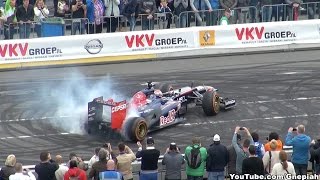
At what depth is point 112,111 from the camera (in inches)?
971

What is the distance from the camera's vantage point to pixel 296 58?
1366 inches

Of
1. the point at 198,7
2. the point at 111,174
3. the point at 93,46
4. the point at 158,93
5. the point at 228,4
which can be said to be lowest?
the point at 111,174

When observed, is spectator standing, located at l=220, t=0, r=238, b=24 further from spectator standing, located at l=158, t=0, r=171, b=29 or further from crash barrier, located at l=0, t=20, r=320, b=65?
spectator standing, located at l=158, t=0, r=171, b=29

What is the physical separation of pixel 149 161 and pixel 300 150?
3.24 m

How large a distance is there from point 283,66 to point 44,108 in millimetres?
9025

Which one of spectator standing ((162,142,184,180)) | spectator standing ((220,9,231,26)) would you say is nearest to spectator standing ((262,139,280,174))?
spectator standing ((162,142,184,180))

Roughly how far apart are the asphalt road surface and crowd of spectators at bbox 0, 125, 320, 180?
4.03 metres

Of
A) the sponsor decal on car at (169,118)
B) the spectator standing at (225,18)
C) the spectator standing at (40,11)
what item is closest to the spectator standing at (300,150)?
the sponsor decal on car at (169,118)

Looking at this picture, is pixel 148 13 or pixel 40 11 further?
pixel 148 13

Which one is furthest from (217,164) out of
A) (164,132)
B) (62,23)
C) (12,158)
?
(62,23)

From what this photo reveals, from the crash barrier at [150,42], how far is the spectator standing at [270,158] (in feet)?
50.0

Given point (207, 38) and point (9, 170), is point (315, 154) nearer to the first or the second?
point (9, 170)

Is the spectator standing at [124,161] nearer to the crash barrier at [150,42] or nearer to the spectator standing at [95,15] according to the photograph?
the crash barrier at [150,42]

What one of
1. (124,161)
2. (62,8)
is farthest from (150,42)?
(124,161)
